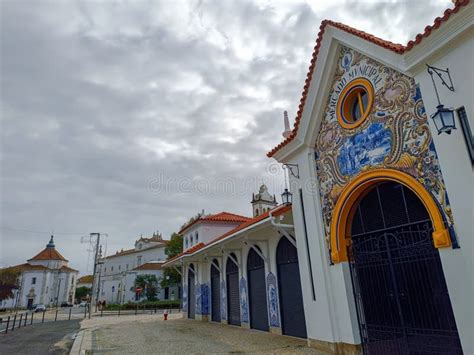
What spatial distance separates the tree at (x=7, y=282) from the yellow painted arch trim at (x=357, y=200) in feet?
158

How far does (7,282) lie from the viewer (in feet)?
143

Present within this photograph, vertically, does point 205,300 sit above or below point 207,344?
Answer: above

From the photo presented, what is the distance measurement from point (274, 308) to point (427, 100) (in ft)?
27.0

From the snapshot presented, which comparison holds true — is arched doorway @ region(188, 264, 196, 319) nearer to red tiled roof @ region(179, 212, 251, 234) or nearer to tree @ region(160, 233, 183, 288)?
red tiled roof @ region(179, 212, 251, 234)

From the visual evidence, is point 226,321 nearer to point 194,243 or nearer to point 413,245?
point 194,243

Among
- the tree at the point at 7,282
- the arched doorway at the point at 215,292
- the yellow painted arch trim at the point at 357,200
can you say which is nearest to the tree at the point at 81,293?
the tree at the point at 7,282

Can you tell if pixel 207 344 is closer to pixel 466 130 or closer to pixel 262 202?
pixel 466 130

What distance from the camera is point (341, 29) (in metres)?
7.67

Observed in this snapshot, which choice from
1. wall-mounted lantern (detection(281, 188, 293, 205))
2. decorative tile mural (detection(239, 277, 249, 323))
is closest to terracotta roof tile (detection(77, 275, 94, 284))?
decorative tile mural (detection(239, 277, 249, 323))

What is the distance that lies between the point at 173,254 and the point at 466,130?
4047cm

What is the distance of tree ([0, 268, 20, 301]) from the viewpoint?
4109cm

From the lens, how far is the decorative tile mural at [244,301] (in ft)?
42.4

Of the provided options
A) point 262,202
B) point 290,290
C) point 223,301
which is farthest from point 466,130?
point 262,202

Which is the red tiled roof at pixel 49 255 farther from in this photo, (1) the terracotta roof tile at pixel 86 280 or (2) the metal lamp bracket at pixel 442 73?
(2) the metal lamp bracket at pixel 442 73
